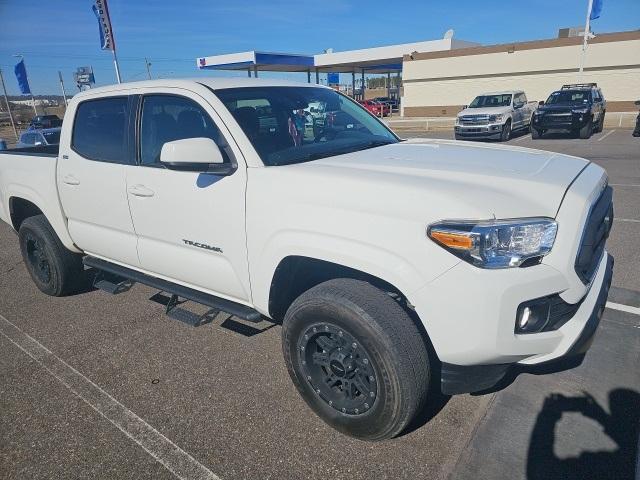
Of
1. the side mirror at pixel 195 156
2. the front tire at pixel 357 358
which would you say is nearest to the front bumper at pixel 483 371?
the front tire at pixel 357 358

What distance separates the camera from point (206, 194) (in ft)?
9.21

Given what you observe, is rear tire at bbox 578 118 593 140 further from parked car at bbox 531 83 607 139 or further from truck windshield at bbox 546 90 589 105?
truck windshield at bbox 546 90 589 105

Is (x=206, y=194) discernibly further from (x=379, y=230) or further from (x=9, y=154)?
(x=9, y=154)

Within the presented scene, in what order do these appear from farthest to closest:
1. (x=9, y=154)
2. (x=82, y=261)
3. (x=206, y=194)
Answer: (x=9, y=154)
(x=82, y=261)
(x=206, y=194)

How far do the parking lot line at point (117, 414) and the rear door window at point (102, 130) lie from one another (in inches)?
63.0

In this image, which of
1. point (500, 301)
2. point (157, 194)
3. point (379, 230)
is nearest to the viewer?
point (500, 301)

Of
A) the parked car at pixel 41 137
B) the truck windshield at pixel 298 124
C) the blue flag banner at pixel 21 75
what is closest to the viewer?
the truck windshield at pixel 298 124

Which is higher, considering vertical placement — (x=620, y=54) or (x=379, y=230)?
(x=620, y=54)

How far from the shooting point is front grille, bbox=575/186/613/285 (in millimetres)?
2125

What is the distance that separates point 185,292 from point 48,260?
203 cm

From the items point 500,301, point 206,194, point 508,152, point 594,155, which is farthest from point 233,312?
point 594,155

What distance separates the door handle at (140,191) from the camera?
3.17m

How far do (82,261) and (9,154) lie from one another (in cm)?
146

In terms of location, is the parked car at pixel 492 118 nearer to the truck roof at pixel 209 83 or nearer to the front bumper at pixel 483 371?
the truck roof at pixel 209 83
